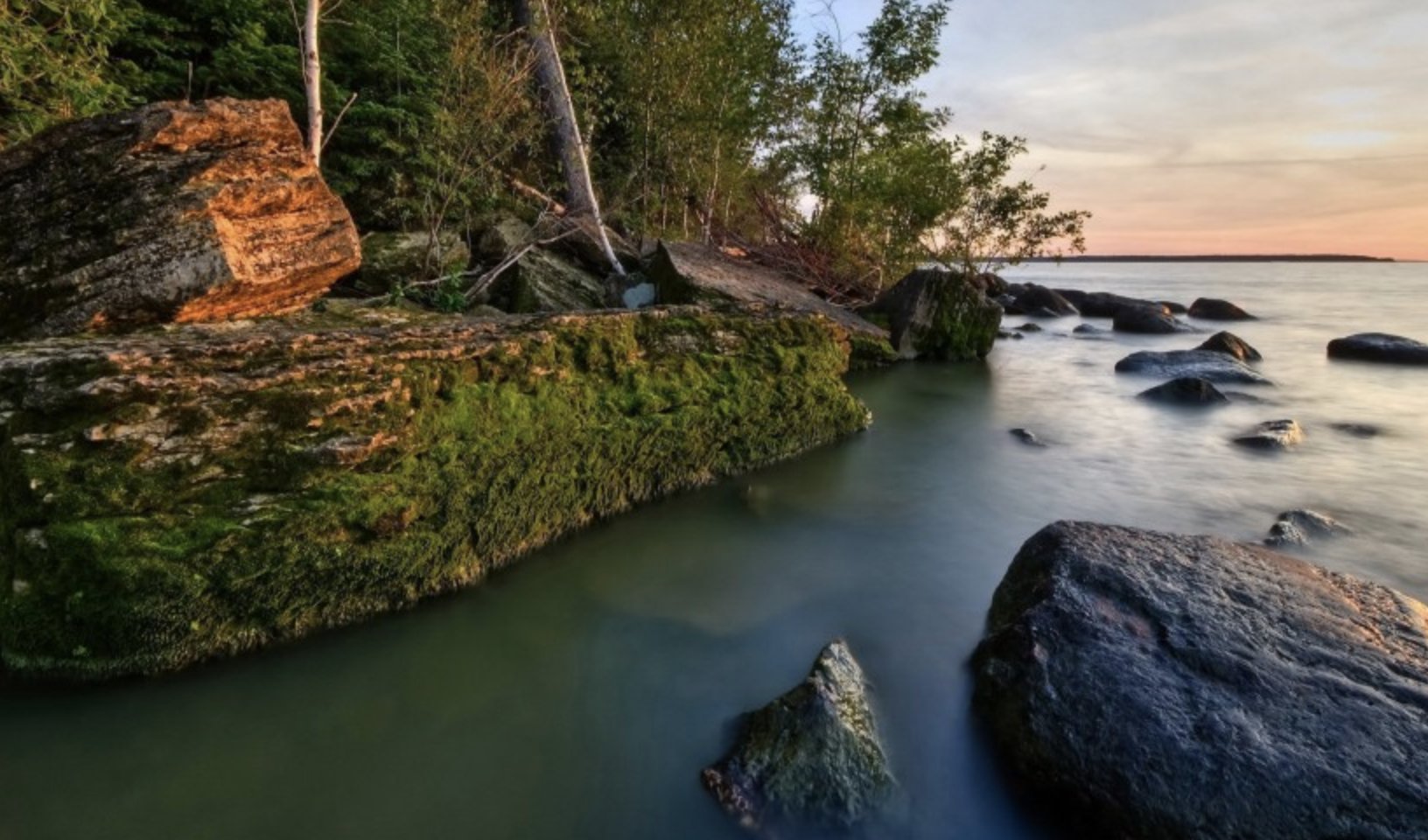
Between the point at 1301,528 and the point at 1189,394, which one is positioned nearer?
the point at 1301,528

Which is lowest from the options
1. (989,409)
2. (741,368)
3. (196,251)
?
(989,409)

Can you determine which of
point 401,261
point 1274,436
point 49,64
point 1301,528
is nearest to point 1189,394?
point 1274,436

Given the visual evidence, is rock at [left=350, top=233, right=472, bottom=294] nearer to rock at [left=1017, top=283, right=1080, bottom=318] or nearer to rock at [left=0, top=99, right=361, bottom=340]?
rock at [left=0, top=99, right=361, bottom=340]

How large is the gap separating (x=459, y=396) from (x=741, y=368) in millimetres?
2923

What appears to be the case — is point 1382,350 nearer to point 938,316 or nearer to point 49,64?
point 938,316

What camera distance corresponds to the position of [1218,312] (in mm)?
28719

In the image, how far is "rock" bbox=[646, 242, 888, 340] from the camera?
30.6 feet

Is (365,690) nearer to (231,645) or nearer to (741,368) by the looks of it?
(231,645)

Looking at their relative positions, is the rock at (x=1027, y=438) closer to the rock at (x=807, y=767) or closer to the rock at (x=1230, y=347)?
the rock at (x=807, y=767)

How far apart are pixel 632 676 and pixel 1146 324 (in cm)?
2456

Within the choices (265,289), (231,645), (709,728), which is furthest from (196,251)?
(709,728)

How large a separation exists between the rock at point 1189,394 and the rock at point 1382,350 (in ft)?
25.4

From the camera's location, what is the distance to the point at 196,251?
480cm

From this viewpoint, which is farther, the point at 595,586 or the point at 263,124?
the point at 263,124
